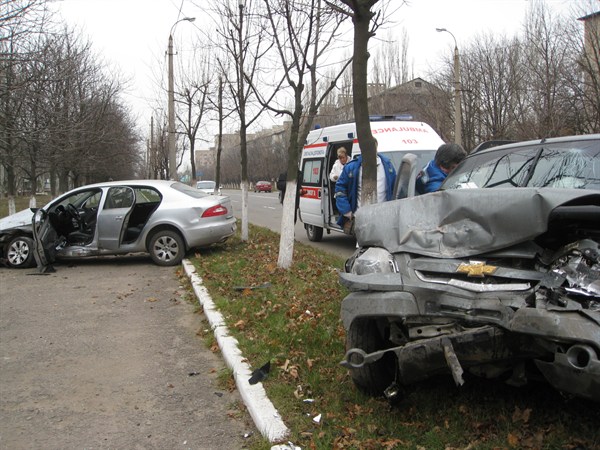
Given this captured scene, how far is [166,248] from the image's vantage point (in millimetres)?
10078

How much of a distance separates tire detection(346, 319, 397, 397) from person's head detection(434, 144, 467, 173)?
263 centimetres

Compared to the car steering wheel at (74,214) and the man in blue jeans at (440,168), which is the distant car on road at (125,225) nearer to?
the car steering wheel at (74,214)

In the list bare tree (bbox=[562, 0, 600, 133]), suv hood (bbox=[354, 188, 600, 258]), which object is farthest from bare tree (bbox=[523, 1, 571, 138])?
suv hood (bbox=[354, 188, 600, 258])

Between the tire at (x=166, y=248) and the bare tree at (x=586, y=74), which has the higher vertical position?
the bare tree at (x=586, y=74)

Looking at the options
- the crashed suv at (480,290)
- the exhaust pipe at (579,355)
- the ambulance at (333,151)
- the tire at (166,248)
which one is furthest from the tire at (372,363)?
the tire at (166,248)

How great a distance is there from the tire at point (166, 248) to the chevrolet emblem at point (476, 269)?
25.1 feet

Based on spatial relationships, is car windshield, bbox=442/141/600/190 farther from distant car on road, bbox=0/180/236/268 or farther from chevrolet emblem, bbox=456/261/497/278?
distant car on road, bbox=0/180/236/268

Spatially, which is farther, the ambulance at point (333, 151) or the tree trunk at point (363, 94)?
the ambulance at point (333, 151)

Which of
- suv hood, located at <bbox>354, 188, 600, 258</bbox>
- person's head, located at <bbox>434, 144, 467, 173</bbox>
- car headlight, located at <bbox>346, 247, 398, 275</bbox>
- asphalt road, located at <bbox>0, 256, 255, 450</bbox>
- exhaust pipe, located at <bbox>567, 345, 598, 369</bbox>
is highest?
person's head, located at <bbox>434, 144, 467, 173</bbox>

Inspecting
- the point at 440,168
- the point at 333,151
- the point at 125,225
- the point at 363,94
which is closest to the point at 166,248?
the point at 125,225

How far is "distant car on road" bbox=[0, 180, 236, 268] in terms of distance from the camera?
990 cm

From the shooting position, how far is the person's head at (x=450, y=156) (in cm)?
550

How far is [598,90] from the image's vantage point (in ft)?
52.3

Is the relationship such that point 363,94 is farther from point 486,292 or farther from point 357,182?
point 486,292
